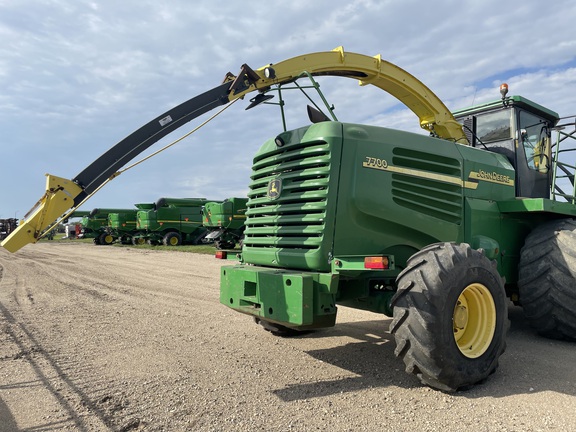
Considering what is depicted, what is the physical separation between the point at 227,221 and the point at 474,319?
19754 mm

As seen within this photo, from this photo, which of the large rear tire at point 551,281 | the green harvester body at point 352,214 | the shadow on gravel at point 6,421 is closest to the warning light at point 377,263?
the green harvester body at point 352,214

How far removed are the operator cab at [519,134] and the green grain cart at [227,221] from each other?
17334 mm

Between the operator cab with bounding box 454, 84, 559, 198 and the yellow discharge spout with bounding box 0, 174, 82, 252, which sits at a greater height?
the operator cab with bounding box 454, 84, 559, 198

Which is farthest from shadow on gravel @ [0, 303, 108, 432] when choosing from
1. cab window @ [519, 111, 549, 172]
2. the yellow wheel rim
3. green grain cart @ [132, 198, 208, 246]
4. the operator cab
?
green grain cart @ [132, 198, 208, 246]

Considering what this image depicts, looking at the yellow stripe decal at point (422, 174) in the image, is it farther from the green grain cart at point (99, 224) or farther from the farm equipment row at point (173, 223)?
the green grain cart at point (99, 224)

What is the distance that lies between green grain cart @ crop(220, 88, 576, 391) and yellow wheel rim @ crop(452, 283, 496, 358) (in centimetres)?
1

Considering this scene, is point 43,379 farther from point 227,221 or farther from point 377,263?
point 227,221

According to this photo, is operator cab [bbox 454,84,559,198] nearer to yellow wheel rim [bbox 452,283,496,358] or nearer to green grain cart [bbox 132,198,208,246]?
yellow wheel rim [bbox 452,283,496,358]

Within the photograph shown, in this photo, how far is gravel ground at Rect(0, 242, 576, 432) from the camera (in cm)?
331

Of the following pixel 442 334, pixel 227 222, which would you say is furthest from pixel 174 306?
pixel 227 222

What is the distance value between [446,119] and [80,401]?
5871 mm

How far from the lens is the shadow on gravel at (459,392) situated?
3908mm

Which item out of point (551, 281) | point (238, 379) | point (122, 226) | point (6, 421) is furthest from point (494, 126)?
point (122, 226)

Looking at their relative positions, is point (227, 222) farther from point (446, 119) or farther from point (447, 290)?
point (447, 290)
